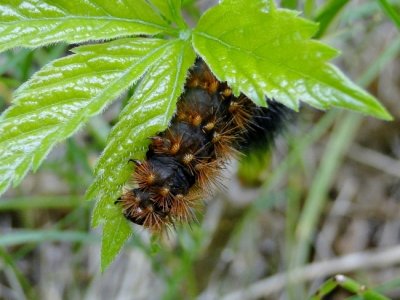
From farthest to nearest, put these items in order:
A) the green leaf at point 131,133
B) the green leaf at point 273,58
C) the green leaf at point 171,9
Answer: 1. the green leaf at point 171,9
2. the green leaf at point 131,133
3. the green leaf at point 273,58

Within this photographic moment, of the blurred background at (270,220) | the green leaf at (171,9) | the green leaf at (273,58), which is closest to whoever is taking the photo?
the green leaf at (273,58)

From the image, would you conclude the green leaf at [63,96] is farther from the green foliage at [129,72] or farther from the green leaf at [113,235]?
the green leaf at [113,235]

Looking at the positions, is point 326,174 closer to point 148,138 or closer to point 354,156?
point 354,156

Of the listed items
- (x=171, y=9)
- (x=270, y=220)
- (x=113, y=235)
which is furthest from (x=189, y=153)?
(x=270, y=220)

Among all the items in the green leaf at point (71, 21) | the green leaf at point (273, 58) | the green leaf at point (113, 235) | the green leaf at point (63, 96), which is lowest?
the green leaf at point (113, 235)

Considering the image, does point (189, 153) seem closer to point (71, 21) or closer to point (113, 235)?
point (113, 235)

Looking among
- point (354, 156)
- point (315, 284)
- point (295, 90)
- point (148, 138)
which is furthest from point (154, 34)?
point (354, 156)

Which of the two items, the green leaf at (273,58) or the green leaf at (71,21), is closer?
the green leaf at (273,58)

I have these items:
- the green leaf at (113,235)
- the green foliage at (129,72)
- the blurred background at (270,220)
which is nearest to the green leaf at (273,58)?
the green foliage at (129,72)
